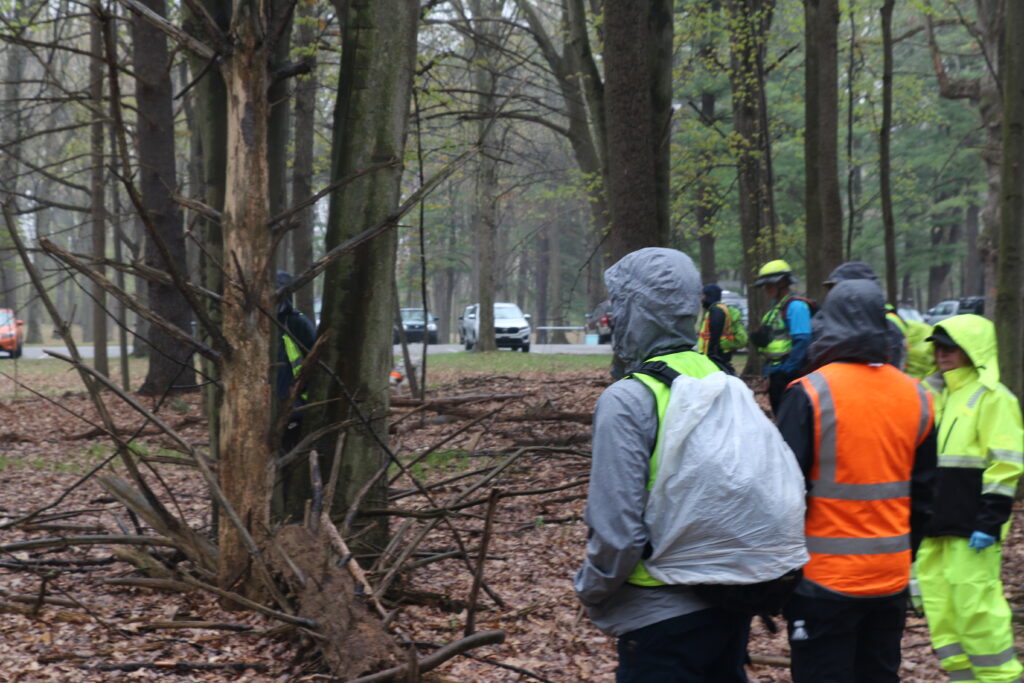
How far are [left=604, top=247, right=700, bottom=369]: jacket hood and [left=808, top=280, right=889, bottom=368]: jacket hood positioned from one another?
30.1 inches

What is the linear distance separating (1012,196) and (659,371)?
6298mm

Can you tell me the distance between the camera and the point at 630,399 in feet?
9.41

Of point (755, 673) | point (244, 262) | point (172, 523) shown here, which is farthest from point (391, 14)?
point (755, 673)

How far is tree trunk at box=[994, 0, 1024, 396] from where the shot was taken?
314 inches

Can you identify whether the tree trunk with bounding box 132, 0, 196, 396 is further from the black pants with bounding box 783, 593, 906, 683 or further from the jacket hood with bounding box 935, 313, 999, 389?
the black pants with bounding box 783, 593, 906, 683

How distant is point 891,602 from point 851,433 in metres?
0.62

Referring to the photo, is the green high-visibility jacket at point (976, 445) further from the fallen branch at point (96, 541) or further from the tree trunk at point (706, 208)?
the tree trunk at point (706, 208)

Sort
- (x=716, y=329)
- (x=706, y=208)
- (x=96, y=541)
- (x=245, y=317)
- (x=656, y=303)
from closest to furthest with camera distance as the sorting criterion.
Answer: (x=656, y=303) < (x=245, y=317) < (x=96, y=541) < (x=716, y=329) < (x=706, y=208)

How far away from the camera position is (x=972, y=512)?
188 inches

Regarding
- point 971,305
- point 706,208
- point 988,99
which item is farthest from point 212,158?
point 971,305

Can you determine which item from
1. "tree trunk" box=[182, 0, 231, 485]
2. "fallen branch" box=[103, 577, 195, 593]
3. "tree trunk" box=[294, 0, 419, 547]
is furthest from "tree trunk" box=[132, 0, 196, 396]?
"fallen branch" box=[103, 577, 195, 593]

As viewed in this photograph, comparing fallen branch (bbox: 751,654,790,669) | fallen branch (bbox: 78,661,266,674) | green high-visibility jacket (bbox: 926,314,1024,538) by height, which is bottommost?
fallen branch (bbox: 751,654,790,669)

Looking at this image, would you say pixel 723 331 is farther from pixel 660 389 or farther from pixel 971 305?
pixel 971 305

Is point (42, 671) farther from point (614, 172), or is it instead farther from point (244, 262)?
point (614, 172)
